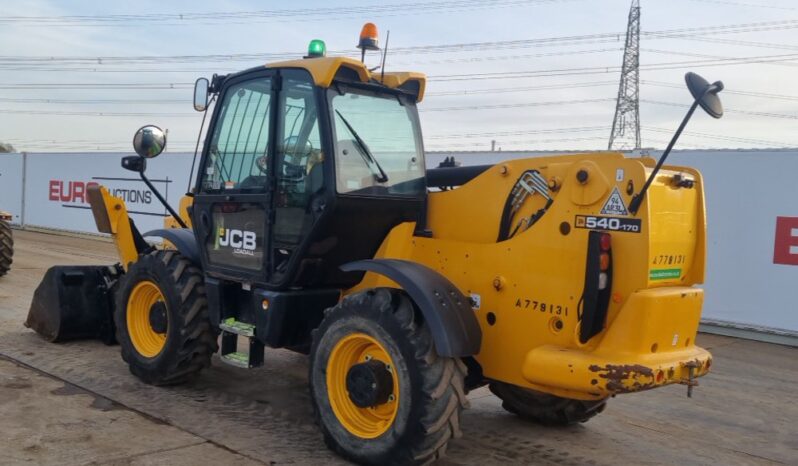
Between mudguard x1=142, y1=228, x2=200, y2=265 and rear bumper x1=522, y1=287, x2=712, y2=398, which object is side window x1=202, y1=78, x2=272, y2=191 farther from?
rear bumper x1=522, y1=287, x2=712, y2=398

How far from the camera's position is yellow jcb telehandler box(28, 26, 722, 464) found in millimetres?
4109

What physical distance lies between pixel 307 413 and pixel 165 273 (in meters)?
1.56

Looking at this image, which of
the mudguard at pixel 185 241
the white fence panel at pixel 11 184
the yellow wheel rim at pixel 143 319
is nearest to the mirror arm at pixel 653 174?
the mudguard at pixel 185 241

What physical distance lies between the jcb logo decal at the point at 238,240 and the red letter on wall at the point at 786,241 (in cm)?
715

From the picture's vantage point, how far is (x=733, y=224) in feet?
32.7

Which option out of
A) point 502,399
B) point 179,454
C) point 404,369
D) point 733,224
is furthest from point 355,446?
point 733,224

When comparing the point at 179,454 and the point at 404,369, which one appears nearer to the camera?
the point at 404,369

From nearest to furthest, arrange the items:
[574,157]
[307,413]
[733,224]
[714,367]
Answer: [574,157] → [307,413] → [714,367] → [733,224]

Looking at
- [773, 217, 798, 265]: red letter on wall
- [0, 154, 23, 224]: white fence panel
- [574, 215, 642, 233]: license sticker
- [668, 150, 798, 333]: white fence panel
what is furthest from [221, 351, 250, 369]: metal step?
[0, 154, 23, 224]: white fence panel

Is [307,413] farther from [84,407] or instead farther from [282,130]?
[282,130]

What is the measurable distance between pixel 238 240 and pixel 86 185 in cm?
1438

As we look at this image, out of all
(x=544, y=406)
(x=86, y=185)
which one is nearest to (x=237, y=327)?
(x=544, y=406)

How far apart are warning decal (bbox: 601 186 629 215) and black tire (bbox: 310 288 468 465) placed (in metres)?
1.17

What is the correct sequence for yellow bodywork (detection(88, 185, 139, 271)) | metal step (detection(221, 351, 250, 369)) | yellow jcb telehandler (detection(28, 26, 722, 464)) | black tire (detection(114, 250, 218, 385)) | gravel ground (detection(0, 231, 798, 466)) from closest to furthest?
yellow jcb telehandler (detection(28, 26, 722, 464)), gravel ground (detection(0, 231, 798, 466)), metal step (detection(221, 351, 250, 369)), black tire (detection(114, 250, 218, 385)), yellow bodywork (detection(88, 185, 139, 271))
